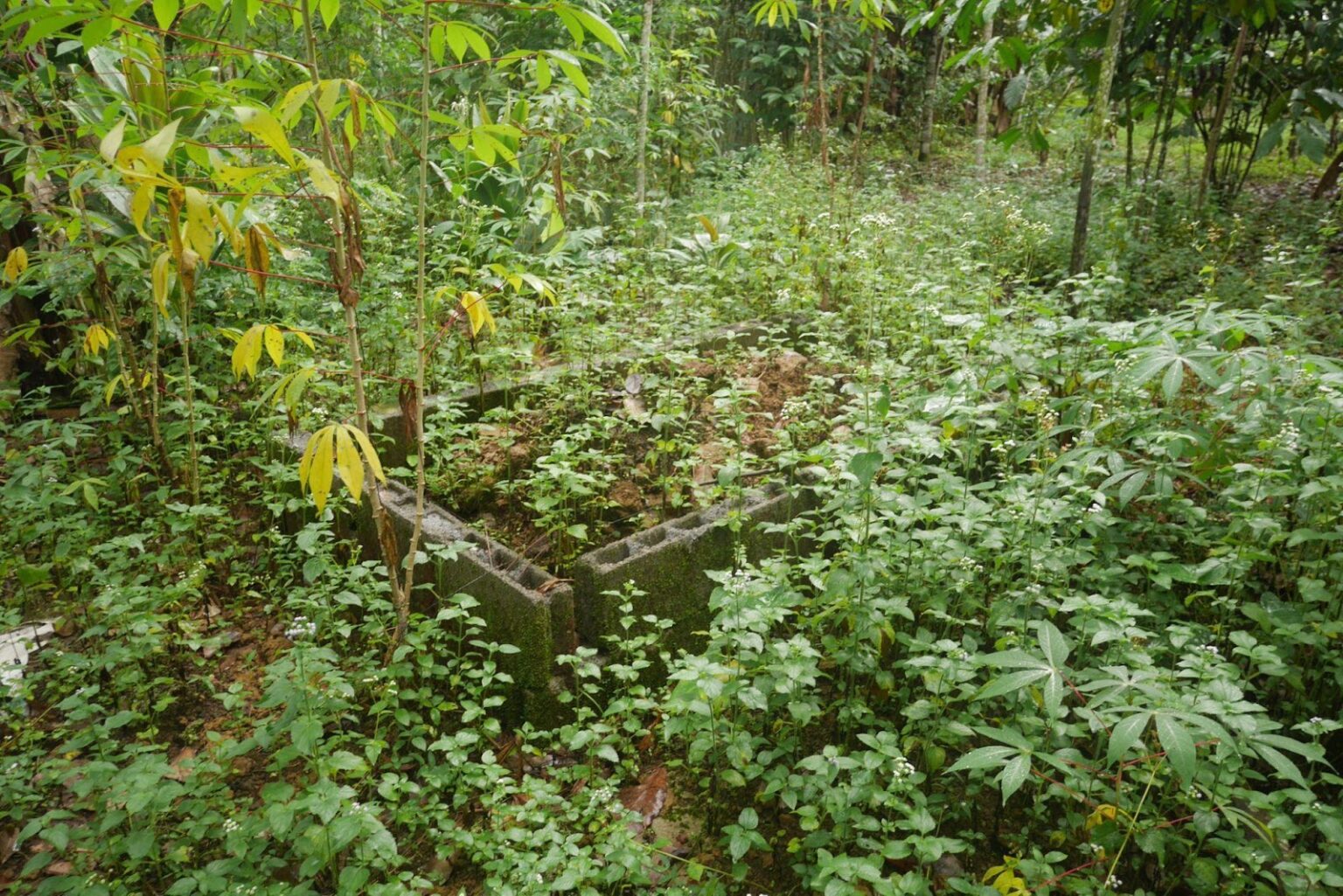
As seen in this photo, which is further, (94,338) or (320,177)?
(94,338)

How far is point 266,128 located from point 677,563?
5.53 feet

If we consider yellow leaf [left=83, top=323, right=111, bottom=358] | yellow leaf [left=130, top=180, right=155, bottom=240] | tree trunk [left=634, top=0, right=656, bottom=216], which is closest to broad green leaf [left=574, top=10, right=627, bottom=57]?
yellow leaf [left=130, top=180, right=155, bottom=240]

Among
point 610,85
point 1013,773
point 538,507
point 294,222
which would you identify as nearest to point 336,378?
point 538,507

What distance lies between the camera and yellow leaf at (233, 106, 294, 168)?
1.43m

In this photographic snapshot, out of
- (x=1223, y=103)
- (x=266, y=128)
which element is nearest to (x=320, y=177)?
(x=266, y=128)

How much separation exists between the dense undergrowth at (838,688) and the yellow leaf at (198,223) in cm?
106

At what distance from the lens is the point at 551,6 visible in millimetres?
1822

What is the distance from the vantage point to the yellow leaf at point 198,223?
1450 millimetres

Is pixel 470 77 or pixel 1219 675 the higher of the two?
pixel 470 77

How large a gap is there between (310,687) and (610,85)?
20.5ft

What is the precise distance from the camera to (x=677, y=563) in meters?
2.64

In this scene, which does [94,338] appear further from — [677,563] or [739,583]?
[739,583]

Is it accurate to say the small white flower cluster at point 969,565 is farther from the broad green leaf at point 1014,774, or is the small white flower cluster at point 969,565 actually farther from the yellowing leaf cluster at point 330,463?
the yellowing leaf cluster at point 330,463

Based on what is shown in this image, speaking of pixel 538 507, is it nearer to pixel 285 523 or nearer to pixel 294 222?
pixel 285 523
